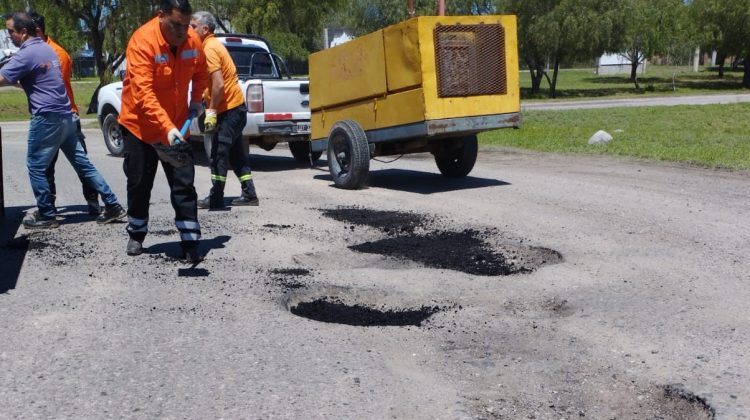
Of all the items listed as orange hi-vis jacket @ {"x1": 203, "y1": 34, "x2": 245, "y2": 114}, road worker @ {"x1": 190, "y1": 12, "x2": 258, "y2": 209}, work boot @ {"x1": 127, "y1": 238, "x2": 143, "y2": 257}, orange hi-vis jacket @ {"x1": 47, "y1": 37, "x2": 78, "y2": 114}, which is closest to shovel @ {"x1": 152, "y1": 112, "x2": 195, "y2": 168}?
work boot @ {"x1": 127, "y1": 238, "x2": 143, "y2": 257}

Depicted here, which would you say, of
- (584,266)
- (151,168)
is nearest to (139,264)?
(151,168)

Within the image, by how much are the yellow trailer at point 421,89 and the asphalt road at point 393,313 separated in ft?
3.35

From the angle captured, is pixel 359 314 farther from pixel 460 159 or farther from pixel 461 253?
pixel 460 159

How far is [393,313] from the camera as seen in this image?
4980mm

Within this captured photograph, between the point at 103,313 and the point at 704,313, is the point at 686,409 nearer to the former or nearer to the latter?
the point at 704,313

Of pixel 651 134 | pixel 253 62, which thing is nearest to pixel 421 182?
pixel 253 62

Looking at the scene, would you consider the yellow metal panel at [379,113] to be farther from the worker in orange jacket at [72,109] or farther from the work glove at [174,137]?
the work glove at [174,137]

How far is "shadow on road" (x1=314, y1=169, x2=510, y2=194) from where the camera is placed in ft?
33.2

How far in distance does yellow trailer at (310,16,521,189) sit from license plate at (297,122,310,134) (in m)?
1.61

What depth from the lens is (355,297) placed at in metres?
5.32

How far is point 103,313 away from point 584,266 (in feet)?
11.8

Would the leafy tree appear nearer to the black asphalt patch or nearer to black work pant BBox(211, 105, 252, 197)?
black work pant BBox(211, 105, 252, 197)

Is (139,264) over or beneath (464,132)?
beneath

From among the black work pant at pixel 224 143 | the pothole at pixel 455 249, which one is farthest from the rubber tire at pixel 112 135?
the pothole at pixel 455 249
